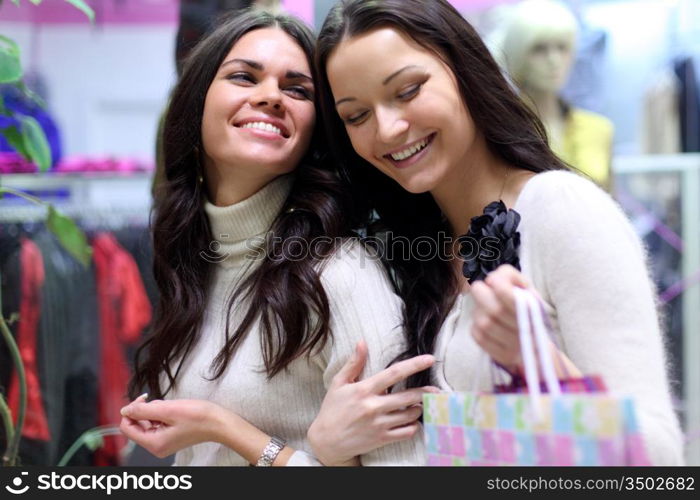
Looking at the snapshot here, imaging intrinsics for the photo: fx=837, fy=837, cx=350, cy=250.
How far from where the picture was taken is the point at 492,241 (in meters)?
1.25

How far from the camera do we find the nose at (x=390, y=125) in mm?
1291

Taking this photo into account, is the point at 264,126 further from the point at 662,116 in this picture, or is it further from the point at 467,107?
the point at 662,116

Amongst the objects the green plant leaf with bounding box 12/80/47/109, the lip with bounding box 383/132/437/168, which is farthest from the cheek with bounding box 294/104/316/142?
the green plant leaf with bounding box 12/80/47/109

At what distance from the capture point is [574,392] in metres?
0.95

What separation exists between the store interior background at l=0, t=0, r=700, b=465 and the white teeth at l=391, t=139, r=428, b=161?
71cm

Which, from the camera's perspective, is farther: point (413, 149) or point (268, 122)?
point (268, 122)

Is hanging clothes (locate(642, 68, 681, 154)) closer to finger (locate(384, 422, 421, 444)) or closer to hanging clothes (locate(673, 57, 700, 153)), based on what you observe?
hanging clothes (locate(673, 57, 700, 153))

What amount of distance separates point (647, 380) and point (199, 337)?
34.5 inches

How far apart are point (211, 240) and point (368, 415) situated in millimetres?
557

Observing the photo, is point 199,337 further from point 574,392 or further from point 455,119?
point 574,392

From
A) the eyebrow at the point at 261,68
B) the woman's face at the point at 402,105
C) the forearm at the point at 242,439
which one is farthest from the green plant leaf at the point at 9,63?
the forearm at the point at 242,439

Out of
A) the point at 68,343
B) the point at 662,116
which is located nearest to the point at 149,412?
the point at 68,343

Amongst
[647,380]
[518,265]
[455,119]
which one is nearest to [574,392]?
[647,380]

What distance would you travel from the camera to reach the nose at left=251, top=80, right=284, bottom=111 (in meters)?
1.53
